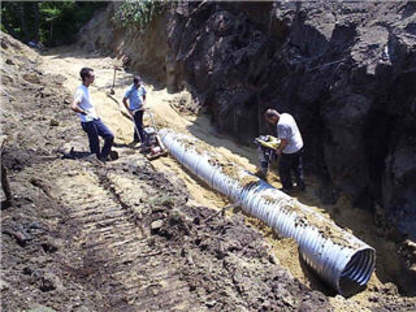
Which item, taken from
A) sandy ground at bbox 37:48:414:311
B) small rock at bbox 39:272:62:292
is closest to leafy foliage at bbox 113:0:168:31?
sandy ground at bbox 37:48:414:311

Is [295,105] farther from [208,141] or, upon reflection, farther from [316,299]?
[316,299]

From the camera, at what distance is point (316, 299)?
6.18 m

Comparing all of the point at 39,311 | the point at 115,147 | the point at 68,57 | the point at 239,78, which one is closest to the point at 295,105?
the point at 239,78

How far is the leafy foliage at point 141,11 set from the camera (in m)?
15.5

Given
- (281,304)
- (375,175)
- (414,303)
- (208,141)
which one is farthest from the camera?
(208,141)

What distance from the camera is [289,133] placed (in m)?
8.58

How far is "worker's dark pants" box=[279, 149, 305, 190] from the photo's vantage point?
8.95 meters

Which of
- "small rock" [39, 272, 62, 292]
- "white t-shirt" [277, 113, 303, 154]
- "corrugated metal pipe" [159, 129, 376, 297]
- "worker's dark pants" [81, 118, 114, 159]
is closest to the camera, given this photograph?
"small rock" [39, 272, 62, 292]

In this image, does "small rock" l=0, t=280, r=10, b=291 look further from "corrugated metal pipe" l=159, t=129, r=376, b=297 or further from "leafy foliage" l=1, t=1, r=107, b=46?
"leafy foliage" l=1, t=1, r=107, b=46

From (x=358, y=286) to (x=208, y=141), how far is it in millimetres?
5385

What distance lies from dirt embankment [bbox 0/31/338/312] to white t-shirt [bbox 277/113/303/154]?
1757 mm

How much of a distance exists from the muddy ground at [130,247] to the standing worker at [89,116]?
0.37m

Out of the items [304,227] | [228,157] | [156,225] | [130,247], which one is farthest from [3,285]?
[228,157]

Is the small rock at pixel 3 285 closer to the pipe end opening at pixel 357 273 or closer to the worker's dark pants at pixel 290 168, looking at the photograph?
the pipe end opening at pixel 357 273
